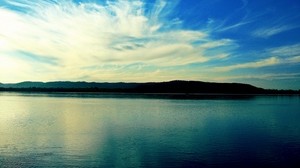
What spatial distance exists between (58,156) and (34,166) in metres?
2.09

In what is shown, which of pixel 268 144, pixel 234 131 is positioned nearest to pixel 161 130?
pixel 234 131

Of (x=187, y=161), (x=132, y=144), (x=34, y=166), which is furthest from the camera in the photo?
→ (x=132, y=144)

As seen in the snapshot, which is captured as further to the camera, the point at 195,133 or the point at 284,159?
the point at 195,133

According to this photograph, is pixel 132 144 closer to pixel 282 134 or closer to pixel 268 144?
pixel 268 144

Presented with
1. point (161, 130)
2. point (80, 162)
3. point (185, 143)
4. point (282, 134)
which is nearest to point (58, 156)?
point (80, 162)

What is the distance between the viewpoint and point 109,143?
2022cm

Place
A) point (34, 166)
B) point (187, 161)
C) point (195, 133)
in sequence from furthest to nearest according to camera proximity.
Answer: point (195, 133)
point (187, 161)
point (34, 166)

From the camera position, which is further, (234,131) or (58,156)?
(234,131)

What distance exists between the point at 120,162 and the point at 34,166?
146 inches

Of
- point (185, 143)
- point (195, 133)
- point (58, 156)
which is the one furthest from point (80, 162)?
Answer: point (195, 133)

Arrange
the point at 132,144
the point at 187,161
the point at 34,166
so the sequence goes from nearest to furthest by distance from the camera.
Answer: the point at 34,166 → the point at 187,161 → the point at 132,144

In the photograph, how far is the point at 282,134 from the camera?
25031mm

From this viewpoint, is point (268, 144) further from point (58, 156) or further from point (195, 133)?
point (58, 156)

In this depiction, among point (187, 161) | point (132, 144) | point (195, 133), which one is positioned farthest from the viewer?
point (195, 133)
